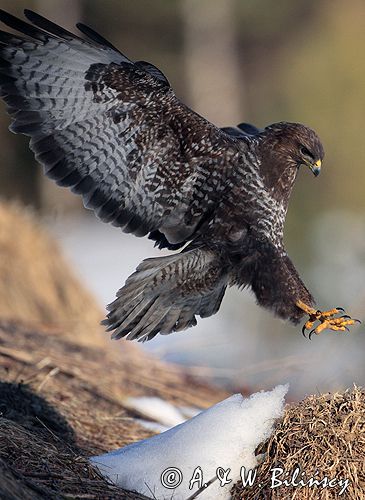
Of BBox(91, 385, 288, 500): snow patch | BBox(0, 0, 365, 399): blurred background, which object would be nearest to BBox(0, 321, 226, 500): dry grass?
BBox(91, 385, 288, 500): snow patch

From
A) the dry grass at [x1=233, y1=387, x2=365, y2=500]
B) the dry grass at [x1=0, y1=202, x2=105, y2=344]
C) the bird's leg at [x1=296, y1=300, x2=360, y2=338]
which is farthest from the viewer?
the dry grass at [x1=0, y1=202, x2=105, y2=344]

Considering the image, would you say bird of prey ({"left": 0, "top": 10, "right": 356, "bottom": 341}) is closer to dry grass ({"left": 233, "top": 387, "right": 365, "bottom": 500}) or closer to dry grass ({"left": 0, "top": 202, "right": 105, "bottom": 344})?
dry grass ({"left": 233, "top": 387, "right": 365, "bottom": 500})

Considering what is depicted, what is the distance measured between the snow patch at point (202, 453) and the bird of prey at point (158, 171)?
121cm

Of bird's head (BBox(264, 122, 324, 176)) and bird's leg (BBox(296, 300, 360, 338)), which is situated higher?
bird's head (BBox(264, 122, 324, 176))

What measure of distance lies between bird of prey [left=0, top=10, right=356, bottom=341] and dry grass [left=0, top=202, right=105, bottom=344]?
3194mm

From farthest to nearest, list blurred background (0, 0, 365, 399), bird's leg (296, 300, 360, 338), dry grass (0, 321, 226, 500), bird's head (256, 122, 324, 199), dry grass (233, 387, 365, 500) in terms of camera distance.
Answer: blurred background (0, 0, 365, 399), bird's head (256, 122, 324, 199), bird's leg (296, 300, 360, 338), dry grass (0, 321, 226, 500), dry grass (233, 387, 365, 500)

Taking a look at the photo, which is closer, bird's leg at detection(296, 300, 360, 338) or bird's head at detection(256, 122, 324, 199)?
bird's leg at detection(296, 300, 360, 338)

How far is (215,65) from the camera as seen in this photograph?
91.2 ft

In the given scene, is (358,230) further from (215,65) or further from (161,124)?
(215,65)

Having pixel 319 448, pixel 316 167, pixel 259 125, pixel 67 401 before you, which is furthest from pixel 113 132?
pixel 259 125

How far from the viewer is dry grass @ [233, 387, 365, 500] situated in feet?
14.2

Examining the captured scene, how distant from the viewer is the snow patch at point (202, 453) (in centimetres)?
450

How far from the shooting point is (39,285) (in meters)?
9.72

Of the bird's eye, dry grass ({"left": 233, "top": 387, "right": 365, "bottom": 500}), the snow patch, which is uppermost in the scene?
the bird's eye
